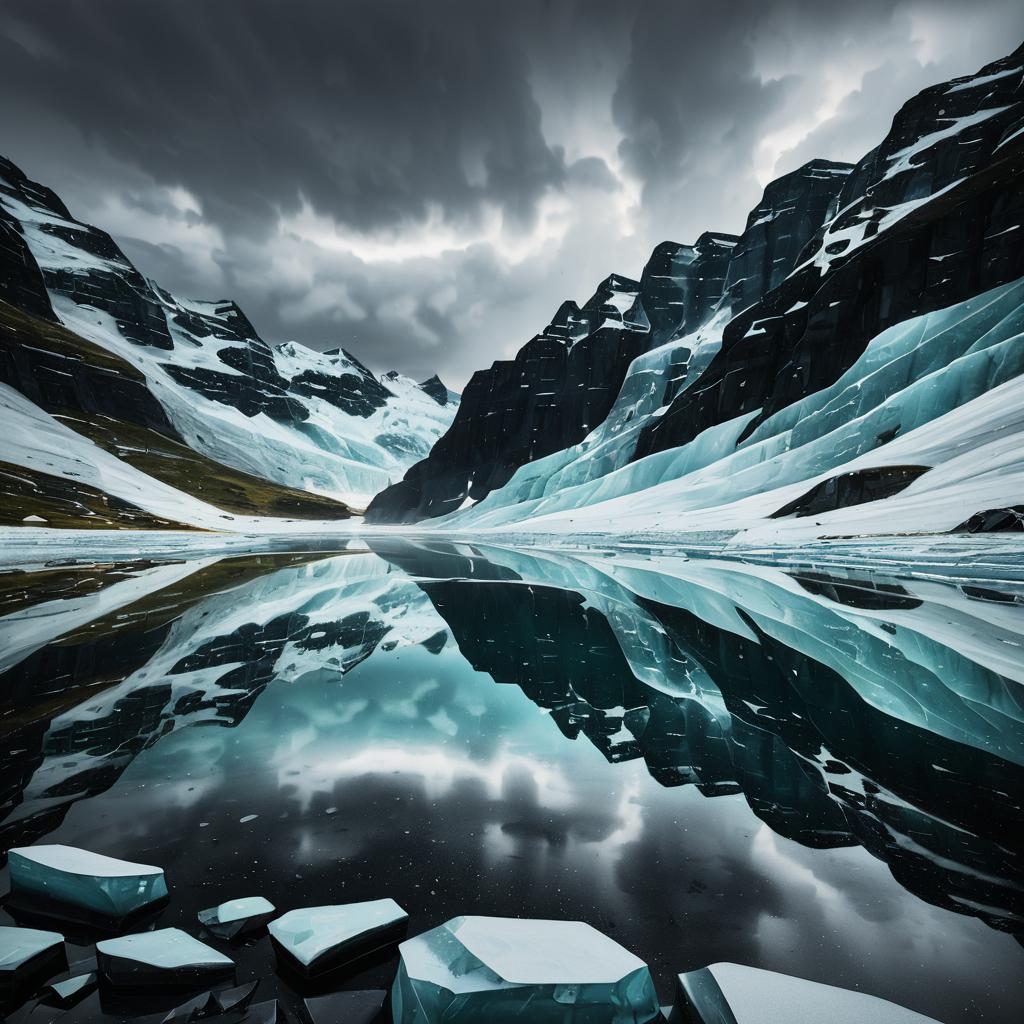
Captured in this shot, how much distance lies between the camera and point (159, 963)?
276 cm

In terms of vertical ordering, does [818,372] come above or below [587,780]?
above

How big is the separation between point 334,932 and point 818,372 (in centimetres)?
8061

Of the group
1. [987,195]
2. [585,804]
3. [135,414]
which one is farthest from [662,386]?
[135,414]

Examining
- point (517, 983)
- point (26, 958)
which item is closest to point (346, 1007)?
point (517, 983)

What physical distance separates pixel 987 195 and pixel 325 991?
87328mm

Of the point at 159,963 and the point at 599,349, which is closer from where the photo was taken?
the point at 159,963

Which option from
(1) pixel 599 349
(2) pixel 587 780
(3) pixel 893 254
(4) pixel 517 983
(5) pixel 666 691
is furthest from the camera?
(1) pixel 599 349

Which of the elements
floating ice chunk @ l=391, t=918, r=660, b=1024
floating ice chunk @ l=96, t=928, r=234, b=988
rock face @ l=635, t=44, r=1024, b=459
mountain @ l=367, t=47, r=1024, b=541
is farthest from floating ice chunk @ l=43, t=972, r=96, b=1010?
rock face @ l=635, t=44, r=1024, b=459

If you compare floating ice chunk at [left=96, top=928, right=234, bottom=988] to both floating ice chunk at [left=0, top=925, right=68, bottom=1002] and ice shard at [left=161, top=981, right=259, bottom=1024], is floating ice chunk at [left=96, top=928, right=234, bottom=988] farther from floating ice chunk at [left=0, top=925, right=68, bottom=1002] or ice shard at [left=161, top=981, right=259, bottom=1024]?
floating ice chunk at [left=0, top=925, right=68, bottom=1002]

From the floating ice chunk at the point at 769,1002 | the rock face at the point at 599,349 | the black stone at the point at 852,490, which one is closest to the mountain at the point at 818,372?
the black stone at the point at 852,490

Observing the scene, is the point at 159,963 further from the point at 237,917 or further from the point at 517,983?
the point at 517,983

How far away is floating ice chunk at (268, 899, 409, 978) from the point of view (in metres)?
2.86

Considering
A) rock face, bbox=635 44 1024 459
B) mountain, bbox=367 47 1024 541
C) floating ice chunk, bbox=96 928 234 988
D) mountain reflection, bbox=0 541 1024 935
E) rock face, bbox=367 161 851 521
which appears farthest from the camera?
rock face, bbox=367 161 851 521

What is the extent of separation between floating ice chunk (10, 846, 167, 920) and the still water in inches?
8.3
